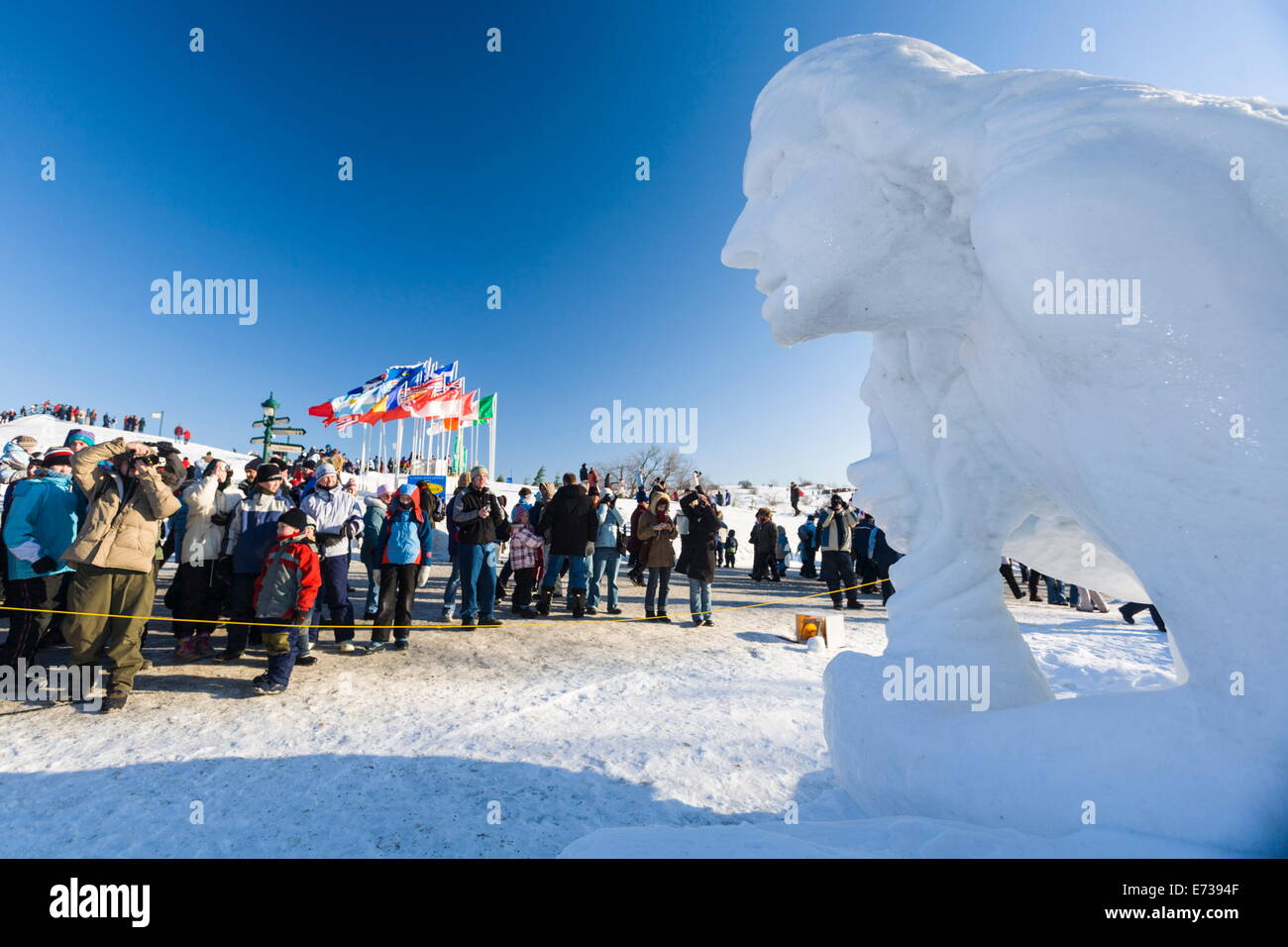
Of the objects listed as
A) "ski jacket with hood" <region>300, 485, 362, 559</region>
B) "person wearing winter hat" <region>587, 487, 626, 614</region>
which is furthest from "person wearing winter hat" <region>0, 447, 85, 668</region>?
"person wearing winter hat" <region>587, 487, 626, 614</region>

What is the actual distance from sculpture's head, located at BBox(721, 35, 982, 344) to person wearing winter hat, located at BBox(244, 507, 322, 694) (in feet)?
13.0

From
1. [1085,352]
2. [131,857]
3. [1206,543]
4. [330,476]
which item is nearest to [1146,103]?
[1085,352]

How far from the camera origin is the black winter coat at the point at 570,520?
711cm

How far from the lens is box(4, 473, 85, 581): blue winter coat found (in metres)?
4.19

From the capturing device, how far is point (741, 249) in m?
2.63

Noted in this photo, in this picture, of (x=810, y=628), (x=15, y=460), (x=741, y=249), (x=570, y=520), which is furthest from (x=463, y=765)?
(x=15, y=460)

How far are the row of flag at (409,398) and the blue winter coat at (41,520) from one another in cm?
1758

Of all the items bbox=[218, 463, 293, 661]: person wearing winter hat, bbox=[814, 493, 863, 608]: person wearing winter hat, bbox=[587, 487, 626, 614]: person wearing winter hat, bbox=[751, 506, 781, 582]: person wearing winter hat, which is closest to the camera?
bbox=[218, 463, 293, 661]: person wearing winter hat

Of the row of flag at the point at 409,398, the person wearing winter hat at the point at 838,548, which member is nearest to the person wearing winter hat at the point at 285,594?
the person wearing winter hat at the point at 838,548

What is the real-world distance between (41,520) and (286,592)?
6.52 feet

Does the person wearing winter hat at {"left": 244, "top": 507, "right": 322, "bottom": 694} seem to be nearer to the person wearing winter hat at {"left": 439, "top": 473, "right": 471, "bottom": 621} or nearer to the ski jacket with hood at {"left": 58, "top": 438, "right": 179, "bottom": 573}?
the ski jacket with hood at {"left": 58, "top": 438, "right": 179, "bottom": 573}

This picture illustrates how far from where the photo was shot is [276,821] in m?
2.45

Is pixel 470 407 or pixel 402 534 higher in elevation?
pixel 470 407

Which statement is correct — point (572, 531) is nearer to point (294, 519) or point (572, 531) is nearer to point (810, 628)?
point (810, 628)
